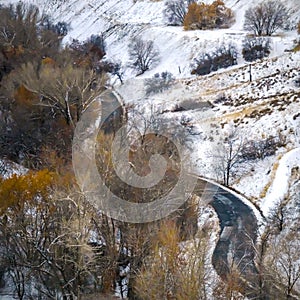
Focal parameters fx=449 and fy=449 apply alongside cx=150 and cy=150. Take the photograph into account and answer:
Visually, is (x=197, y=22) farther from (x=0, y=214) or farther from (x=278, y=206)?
(x=0, y=214)

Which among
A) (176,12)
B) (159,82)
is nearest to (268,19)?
(159,82)

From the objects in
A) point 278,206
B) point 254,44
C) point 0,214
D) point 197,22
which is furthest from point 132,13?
point 0,214

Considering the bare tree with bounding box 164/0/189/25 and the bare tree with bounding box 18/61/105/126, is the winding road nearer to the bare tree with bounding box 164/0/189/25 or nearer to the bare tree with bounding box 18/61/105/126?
the bare tree with bounding box 18/61/105/126

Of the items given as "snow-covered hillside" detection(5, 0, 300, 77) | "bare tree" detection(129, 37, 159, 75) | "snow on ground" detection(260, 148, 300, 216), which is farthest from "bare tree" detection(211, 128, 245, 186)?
"bare tree" detection(129, 37, 159, 75)

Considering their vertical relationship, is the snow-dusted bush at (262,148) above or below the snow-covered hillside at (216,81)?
below

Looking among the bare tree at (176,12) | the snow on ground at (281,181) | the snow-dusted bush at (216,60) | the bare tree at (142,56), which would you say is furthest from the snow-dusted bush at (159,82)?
the snow on ground at (281,181)

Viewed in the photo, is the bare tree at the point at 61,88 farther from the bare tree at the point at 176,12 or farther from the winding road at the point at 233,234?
the bare tree at the point at 176,12
